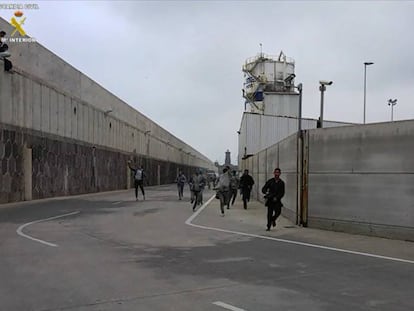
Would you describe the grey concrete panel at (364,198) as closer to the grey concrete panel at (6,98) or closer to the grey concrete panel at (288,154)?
the grey concrete panel at (288,154)

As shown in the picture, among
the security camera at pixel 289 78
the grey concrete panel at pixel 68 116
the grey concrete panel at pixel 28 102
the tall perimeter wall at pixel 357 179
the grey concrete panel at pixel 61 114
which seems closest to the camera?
the tall perimeter wall at pixel 357 179

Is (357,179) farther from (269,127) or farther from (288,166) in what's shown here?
(269,127)

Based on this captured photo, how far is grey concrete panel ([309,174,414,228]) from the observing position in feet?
36.9

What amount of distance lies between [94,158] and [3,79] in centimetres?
1511

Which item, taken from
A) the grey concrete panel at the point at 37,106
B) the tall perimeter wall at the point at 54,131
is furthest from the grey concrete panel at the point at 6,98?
the grey concrete panel at the point at 37,106

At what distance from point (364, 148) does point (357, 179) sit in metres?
0.83

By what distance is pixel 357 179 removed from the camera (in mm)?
12484

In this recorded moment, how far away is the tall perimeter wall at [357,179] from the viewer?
1129cm

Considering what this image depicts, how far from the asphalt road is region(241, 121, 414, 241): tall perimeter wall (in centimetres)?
78

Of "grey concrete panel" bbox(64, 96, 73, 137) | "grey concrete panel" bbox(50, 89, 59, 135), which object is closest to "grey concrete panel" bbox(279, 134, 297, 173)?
"grey concrete panel" bbox(50, 89, 59, 135)

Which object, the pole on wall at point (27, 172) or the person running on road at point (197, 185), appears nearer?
the person running on road at point (197, 185)

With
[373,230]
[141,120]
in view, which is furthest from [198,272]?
[141,120]

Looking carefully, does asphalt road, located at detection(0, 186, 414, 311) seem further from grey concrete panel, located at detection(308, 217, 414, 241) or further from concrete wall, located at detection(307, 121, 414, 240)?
concrete wall, located at detection(307, 121, 414, 240)

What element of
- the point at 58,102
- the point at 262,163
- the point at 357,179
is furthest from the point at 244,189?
the point at 58,102
